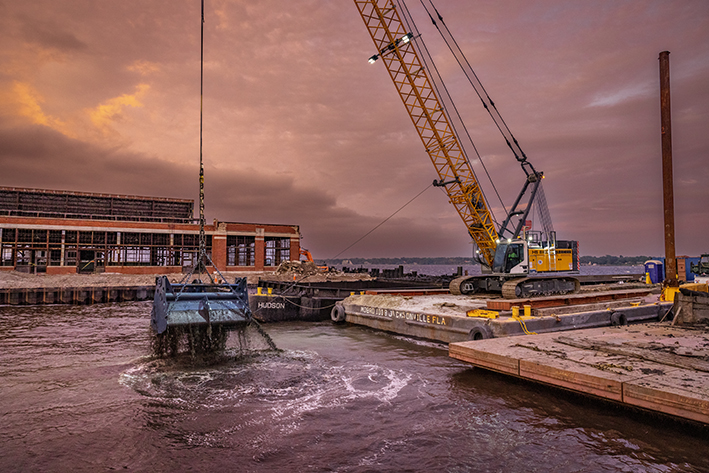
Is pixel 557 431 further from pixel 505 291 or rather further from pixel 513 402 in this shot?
pixel 505 291

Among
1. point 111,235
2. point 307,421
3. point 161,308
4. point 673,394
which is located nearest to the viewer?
point 673,394

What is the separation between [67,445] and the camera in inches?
255

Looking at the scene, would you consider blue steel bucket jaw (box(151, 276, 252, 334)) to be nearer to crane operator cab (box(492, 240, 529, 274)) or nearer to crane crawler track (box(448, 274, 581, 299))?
crane crawler track (box(448, 274, 581, 299))

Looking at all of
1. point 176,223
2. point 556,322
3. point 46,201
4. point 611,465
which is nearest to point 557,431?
point 611,465

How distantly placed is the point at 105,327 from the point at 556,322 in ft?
63.5

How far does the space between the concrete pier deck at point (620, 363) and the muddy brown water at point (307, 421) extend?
0.58m

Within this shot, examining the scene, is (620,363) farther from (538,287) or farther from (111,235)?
(111,235)

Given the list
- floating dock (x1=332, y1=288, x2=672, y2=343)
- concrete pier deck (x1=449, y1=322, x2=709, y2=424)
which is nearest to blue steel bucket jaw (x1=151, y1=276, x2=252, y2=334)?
concrete pier deck (x1=449, y1=322, x2=709, y2=424)

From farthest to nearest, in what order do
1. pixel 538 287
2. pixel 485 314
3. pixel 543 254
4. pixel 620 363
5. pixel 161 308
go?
pixel 543 254 → pixel 538 287 → pixel 485 314 → pixel 161 308 → pixel 620 363

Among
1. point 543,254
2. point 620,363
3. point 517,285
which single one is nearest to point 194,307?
point 620,363

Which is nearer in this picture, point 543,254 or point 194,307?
point 194,307

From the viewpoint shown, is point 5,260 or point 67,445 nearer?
point 67,445

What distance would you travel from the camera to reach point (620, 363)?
8.22 meters

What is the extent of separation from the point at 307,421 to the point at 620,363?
648 cm
